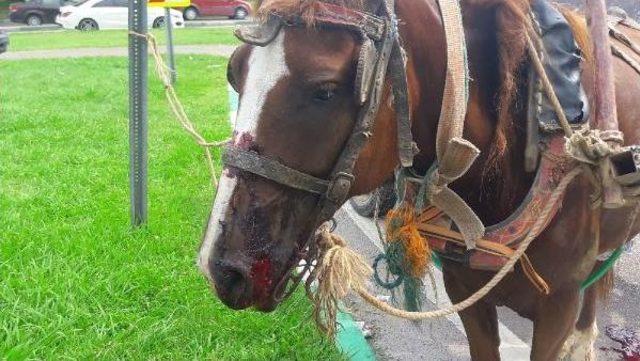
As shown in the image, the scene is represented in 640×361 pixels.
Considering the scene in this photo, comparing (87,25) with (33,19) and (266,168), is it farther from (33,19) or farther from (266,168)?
(266,168)

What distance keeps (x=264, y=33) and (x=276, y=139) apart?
25cm

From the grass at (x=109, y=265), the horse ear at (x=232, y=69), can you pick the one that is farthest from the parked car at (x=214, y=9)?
the horse ear at (x=232, y=69)

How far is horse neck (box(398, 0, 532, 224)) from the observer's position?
1736mm

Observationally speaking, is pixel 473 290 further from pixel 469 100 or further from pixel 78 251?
pixel 78 251

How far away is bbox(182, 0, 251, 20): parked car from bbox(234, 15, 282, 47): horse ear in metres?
31.0

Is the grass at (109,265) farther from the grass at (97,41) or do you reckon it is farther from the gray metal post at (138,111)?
the grass at (97,41)

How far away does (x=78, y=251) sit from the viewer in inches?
146

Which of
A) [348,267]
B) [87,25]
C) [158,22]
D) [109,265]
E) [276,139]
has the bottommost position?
[87,25]

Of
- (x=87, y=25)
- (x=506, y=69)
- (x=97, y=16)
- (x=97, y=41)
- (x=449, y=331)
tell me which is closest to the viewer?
(x=506, y=69)

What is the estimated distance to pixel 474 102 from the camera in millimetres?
1862

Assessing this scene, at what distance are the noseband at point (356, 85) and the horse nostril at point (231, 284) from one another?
0.10 metres

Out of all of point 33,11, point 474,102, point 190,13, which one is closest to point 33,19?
point 33,11

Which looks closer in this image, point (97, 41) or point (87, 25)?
point (97, 41)

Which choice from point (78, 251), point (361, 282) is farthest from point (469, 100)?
point (78, 251)
